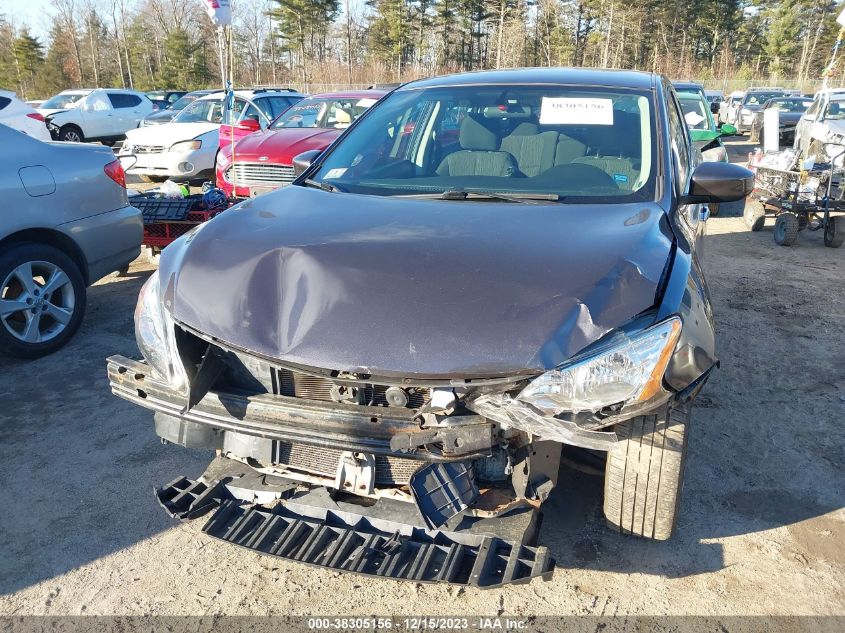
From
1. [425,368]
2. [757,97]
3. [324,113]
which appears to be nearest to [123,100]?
[324,113]

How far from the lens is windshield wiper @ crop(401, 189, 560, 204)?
2791 mm

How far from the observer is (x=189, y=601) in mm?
2412

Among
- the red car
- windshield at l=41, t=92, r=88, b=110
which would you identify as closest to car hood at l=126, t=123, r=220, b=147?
the red car

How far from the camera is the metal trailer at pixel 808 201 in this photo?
7.77 metres

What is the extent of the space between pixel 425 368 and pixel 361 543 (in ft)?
2.29

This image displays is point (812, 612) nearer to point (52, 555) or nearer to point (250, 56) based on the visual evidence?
point (52, 555)

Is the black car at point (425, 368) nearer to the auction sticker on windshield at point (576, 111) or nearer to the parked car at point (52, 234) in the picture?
the auction sticker on windshield at point (576, 111)

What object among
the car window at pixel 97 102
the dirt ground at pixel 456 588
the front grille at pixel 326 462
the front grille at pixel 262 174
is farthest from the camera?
the car window at pixel 97 102

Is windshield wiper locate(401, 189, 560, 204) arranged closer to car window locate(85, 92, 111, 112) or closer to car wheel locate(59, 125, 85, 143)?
car wheel locate(59, 125, 85, 143)

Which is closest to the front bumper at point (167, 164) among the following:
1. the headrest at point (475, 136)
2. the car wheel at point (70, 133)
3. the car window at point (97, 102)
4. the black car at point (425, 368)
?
the headrest at point (475, 136)

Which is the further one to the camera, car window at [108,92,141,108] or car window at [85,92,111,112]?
car window at [108,92,141,108]

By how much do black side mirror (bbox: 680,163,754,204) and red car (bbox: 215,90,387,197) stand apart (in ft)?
17.1

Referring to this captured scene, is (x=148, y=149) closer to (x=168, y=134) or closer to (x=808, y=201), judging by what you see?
(x=168, y=134)

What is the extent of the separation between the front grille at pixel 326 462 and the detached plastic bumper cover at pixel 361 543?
14 centimetres
